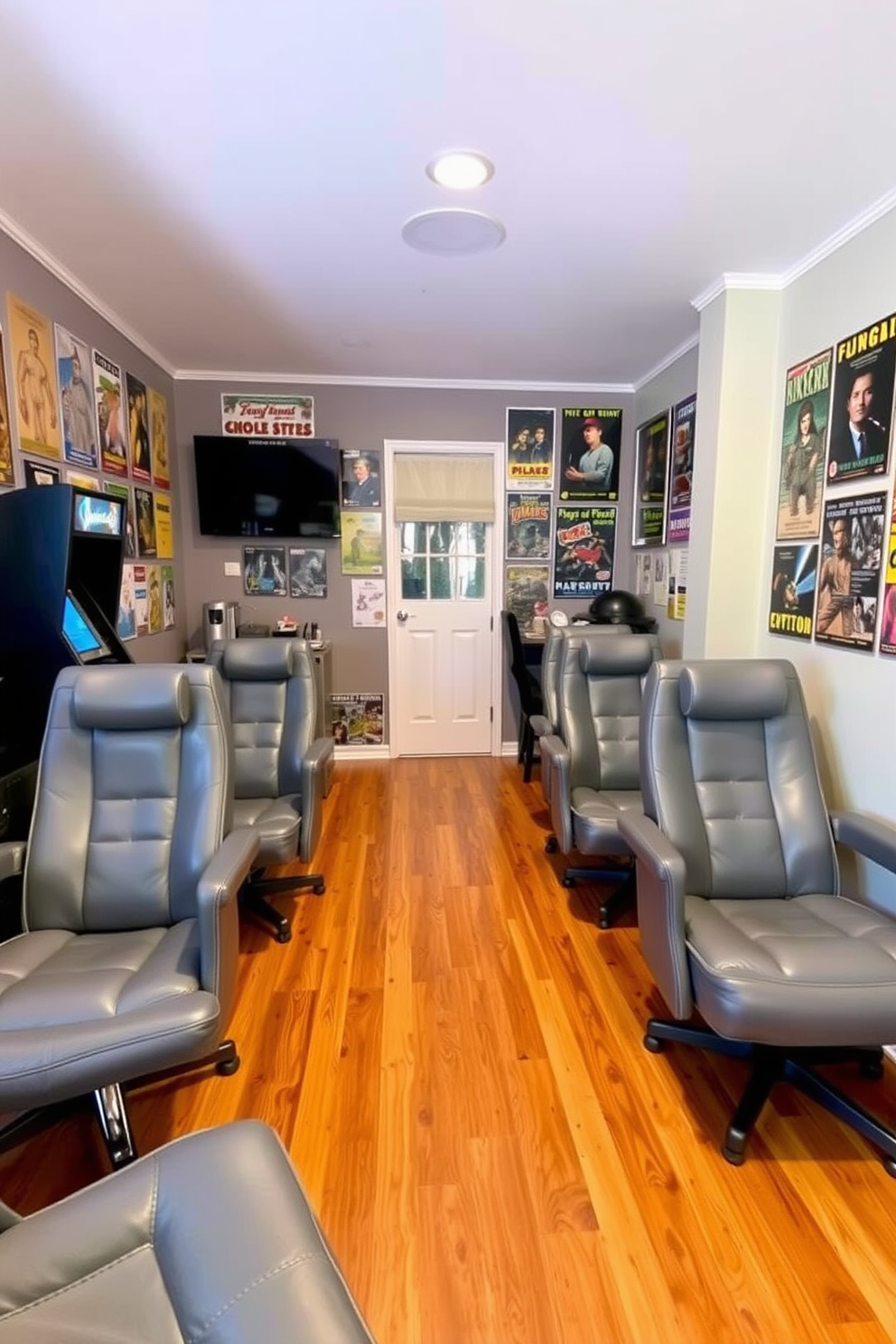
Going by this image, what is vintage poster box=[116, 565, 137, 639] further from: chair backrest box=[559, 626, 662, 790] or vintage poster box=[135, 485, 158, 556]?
chair backrest box=[559, 626, 662, 790]

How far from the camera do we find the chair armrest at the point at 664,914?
1524 mm

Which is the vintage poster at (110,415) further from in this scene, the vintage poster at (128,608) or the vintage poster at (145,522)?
the vintage poster at (128,608)

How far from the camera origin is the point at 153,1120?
1555 mm

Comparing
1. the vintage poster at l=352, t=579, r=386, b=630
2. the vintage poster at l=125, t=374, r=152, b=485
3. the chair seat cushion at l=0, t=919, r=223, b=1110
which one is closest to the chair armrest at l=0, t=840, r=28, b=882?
the chair seat cushion at l=0, t=919, r=223, b=1110

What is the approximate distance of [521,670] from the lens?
3.95 meters

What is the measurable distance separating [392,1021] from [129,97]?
8.46 feet

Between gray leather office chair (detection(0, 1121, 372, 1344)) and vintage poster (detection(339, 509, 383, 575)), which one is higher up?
vintage poster (detection(339, 509, 383, 575))

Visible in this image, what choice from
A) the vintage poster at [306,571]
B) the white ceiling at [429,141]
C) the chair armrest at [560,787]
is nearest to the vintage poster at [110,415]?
the white ceiling at [429,141]

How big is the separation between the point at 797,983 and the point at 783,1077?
45 centimetres

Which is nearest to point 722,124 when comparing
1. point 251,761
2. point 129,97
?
point 129,97

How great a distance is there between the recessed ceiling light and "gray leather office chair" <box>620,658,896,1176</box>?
1.55m

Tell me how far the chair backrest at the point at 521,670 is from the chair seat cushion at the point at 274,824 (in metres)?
1.84

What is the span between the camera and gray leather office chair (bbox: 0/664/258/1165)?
56.3 inches

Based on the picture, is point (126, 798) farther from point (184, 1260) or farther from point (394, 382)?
point (394, 382)
